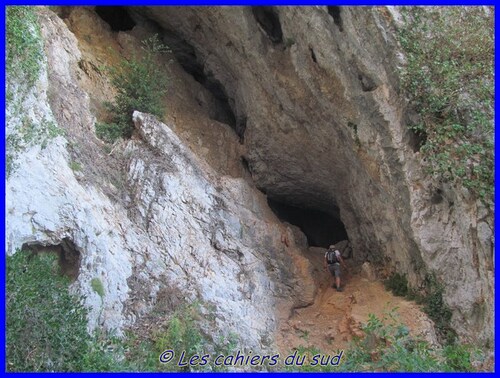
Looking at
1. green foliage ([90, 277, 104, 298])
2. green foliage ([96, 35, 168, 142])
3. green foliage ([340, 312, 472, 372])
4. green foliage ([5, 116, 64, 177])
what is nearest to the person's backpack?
green foliage ([340, 312, 472, 372])

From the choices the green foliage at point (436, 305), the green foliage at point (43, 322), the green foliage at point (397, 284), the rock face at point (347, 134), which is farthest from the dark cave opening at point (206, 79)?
the green foliage at point (43, 322)

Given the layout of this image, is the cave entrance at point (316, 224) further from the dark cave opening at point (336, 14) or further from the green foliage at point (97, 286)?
the green foliage at point (97, 286)

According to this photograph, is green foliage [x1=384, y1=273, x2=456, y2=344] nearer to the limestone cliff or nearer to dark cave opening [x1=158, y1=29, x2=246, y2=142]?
the limestone cliff

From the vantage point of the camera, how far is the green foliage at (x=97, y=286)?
28.5 ft

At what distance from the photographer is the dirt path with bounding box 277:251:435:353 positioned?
1010cm

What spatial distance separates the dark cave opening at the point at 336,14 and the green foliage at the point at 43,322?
22.6 ft

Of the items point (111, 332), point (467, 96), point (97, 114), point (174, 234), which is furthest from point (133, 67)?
point (467, 96)

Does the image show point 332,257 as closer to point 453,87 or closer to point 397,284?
point 397,284

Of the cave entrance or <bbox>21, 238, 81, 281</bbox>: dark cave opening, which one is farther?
the cave entrance

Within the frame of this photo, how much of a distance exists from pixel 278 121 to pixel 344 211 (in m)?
2.76

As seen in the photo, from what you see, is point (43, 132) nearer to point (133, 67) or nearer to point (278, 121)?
point (133, 67)

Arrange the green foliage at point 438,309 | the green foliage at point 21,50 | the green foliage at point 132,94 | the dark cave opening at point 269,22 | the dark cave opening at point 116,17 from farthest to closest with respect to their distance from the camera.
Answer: the dark cave opening at point 116,17 < the dark cave opening at point 269,22 < the green foliage at point 132,94 < the green foliage at point 438,309 < the green foliage at point 21,50

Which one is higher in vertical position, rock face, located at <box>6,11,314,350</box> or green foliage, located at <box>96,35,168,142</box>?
green foliage, located at <box>96,35,168,142</box>

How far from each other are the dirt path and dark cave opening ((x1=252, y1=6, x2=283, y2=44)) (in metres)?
5.63
